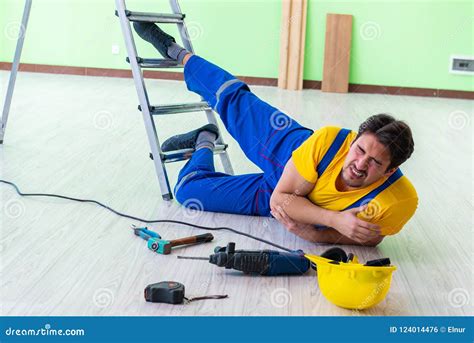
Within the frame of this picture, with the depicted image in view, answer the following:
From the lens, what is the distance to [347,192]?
2660 mm

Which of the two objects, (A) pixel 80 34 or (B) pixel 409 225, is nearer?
(B) pixel 409 225

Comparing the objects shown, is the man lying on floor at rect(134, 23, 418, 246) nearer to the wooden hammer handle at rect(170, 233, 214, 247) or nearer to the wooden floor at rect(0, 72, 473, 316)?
the wooden floor at rect(0, 72, 473, 316)

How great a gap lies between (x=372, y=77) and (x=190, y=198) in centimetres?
482

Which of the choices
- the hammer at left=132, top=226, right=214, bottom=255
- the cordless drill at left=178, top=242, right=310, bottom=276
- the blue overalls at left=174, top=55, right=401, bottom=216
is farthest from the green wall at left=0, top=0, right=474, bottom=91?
the cordless drill at left=178, top=242, right=310, bottom=276

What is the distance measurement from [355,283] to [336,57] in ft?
18.2

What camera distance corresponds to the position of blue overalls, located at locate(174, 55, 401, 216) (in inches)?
120

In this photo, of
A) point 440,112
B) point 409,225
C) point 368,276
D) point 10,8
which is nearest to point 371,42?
point 440,112

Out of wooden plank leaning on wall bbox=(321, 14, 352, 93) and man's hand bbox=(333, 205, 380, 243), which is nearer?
man's hand bbox=(333, 205, 380, 243)

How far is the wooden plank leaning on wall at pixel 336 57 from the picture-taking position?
293 inches

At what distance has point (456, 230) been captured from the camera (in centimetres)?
320

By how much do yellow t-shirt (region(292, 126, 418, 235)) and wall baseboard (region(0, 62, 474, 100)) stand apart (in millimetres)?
5031

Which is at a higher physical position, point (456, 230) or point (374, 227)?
point (374, 227)

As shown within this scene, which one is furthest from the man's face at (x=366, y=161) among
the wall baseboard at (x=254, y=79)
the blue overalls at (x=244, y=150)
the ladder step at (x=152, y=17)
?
the wall baseboard at (x=254, y=79)

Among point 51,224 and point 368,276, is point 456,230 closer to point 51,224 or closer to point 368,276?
point 368,276
